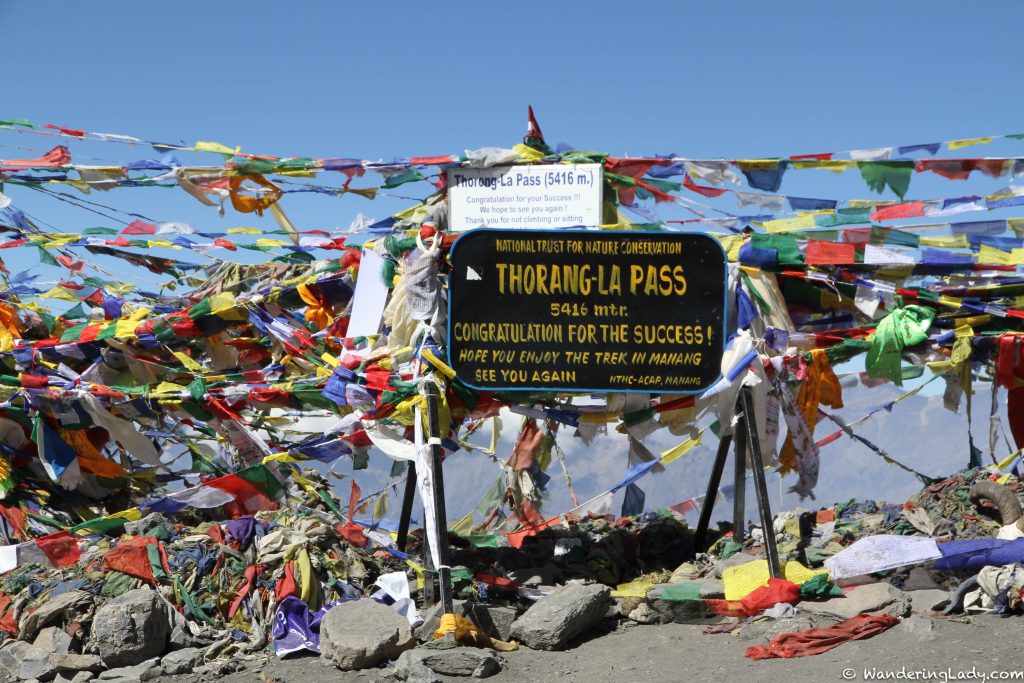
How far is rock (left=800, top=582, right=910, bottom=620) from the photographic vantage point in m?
10.1

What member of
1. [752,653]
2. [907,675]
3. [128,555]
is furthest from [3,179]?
[907,675]

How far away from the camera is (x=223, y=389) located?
42.2 ft

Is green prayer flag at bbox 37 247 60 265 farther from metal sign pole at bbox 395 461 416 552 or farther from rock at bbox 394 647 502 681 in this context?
rock at bbox 394 647 502 681

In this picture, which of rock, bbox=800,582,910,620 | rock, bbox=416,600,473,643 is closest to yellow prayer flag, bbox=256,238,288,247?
rock, bbox=416,600,473,643

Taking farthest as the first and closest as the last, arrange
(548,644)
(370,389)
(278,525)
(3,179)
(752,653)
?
(3,179) < (278,525) < (370,389) < (548,644) < (752,653)

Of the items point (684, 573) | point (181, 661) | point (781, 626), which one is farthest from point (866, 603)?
point (181, 661)

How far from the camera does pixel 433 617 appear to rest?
10.6 meters

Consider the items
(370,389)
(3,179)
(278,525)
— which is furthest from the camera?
(3,179)

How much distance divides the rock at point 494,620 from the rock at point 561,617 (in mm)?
→ 132

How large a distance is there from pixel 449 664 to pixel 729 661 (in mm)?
2288

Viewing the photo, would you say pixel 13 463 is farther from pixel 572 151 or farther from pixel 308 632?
pixel 572 151

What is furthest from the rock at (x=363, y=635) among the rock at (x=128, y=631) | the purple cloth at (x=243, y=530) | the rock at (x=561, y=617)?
the purple cloth at (x=243, y=530)

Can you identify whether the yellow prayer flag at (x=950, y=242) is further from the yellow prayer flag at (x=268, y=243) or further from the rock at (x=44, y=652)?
the rock at (x=44, y=652)

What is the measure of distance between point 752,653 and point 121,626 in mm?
5571
